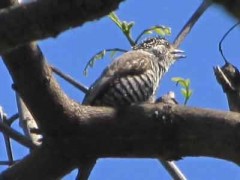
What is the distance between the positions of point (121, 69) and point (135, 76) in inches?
7.1

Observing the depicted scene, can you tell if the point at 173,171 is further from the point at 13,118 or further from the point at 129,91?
the point at 129,91

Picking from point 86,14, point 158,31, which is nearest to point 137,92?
point 158,31

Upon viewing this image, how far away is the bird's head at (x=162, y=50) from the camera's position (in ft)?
19.4

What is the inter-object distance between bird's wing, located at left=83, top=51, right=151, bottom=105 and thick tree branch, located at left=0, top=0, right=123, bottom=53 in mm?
3022

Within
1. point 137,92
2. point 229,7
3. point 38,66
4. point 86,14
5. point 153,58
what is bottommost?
point 229,7

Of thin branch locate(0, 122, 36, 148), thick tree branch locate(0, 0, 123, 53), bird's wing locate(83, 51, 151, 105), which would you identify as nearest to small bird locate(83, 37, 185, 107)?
bird's wing locate(83, 51, 151, 105)

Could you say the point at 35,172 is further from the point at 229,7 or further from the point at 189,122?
the point at 229,7

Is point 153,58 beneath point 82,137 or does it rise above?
above

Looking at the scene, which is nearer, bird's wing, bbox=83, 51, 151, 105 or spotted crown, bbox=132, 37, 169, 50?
bird's wing, bbox=83, 51, 151, 105

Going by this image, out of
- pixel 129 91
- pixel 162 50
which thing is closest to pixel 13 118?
pixel 129 91

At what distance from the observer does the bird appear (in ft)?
15.7

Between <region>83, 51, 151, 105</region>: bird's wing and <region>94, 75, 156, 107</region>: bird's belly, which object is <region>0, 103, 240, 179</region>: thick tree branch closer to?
<region>94, 75, 156, 107</region>: bird's belly

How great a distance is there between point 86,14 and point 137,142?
1138 millimetres

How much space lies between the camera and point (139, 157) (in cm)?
272
